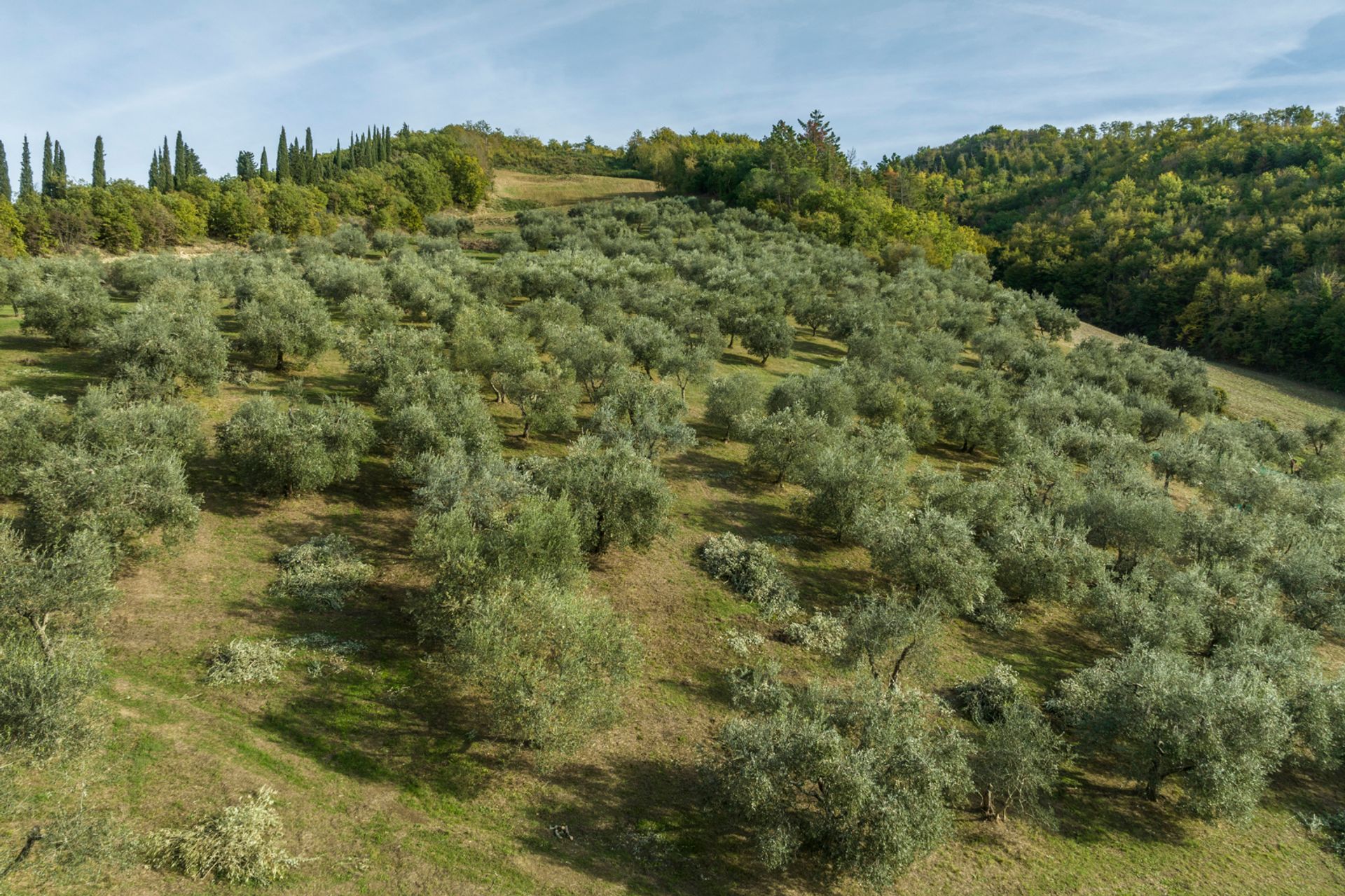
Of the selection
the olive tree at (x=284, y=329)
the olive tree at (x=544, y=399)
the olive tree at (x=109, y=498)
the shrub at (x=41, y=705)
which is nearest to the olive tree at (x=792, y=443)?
the olive tree at (x=544, y=399)

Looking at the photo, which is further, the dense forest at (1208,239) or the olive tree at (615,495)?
the dense forest at (1208,239)

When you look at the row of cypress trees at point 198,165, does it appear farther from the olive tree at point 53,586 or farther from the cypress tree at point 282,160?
the olive tree at point 53,586

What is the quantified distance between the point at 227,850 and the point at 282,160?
470 ft

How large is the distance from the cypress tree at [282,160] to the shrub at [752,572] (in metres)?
130

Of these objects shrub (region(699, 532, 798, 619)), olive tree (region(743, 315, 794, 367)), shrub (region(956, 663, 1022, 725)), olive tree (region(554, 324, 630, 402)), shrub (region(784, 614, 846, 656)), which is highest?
olive tree (region(743, 315, 794, 367))

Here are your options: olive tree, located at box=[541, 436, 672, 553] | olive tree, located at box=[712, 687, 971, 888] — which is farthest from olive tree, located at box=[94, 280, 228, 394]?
olive tree, located at box=[712, 687, 971, 888]

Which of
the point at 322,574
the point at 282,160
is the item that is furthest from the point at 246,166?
the point at 322,574

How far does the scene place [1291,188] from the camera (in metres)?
137

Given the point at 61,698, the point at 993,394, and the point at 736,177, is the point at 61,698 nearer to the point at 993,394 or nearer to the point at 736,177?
the point at 993,394

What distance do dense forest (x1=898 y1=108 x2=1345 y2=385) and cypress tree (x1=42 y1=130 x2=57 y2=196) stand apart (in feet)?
585

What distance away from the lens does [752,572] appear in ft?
113

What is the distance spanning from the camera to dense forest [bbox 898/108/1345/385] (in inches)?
4498

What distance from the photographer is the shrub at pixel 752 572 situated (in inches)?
1300

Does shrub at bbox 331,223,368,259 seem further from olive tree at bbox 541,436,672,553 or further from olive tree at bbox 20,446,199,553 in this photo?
olive tree at bbox 541,436,672,553
